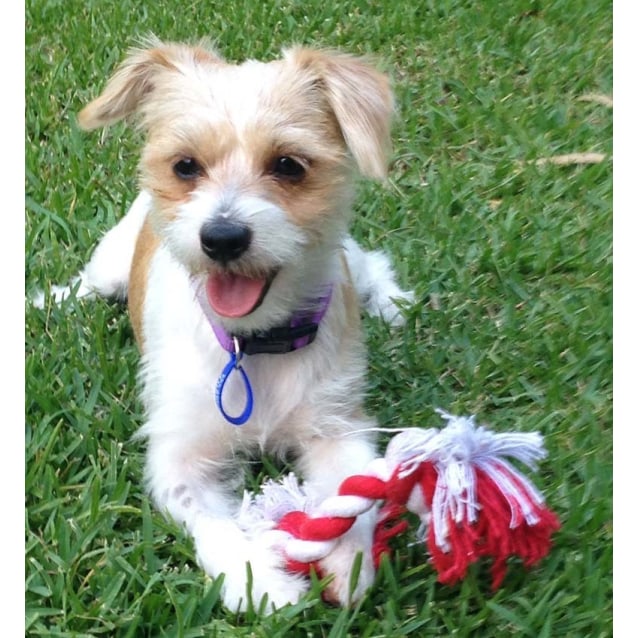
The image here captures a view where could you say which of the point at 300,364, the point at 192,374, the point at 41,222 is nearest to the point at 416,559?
the point at 300,364

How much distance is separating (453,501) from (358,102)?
1423 millimetres

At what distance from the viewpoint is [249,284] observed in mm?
2818

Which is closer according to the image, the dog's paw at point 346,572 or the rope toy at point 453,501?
the rope toy at point 453,501

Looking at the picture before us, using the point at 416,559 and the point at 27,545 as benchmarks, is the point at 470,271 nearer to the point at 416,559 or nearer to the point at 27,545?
the point at 416,559

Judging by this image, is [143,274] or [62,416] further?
[143,274]

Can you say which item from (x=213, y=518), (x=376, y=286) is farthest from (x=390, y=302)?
(x=213, y=518)

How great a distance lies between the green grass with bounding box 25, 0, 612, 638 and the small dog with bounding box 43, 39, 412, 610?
0.17 meters

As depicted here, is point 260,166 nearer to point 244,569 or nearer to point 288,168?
point 288,168

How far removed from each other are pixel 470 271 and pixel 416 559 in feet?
6.30

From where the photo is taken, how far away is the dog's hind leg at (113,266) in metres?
4.05

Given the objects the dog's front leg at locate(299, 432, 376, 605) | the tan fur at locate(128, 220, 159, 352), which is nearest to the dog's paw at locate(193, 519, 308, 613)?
the dog's front leg at locate(299, 432, 376, 605)

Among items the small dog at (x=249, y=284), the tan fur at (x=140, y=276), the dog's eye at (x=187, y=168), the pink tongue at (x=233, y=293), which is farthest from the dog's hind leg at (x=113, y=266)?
the pink tongue at (x=233, y=293)

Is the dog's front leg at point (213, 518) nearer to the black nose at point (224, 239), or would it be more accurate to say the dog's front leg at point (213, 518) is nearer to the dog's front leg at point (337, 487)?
the dog's front leg at point (337, 487)

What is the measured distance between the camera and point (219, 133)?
9.01ft
